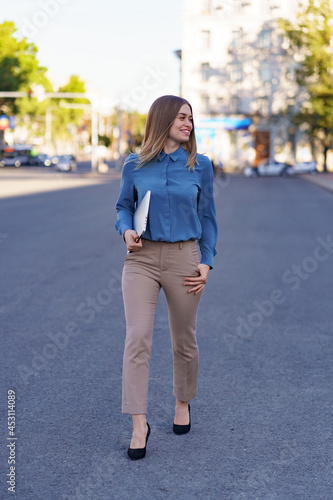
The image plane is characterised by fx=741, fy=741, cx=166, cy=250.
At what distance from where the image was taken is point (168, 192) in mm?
3668

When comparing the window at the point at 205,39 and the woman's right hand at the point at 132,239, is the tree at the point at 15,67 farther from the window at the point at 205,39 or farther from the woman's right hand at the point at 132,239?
the woman's right hand at the point at 132,239

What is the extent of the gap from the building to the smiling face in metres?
64.4

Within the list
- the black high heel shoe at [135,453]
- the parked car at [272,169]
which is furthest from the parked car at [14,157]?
the black high heel shoe at [135,453]

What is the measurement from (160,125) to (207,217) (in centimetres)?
55

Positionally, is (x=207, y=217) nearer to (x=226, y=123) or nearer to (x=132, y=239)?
(x=132, y=239)

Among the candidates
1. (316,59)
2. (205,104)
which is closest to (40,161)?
(205,104)

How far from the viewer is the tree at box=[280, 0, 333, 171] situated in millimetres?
60906

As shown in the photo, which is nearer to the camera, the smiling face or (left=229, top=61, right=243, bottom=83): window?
the smiling face

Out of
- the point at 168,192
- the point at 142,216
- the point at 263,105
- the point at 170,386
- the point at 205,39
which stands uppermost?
the point at 205,39

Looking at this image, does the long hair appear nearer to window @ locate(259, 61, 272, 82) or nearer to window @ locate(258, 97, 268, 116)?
window @ locate(258, 97, 268, 116)

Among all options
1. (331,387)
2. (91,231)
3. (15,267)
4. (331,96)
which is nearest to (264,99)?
(331,96)

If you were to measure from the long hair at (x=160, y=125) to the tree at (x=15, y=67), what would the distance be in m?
64.3

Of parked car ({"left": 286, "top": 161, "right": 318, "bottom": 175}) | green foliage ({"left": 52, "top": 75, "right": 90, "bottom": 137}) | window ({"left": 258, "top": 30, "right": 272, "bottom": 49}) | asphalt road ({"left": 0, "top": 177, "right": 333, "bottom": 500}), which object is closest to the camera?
asphalt road ({"left": 0, "top": 177, "right": 333, "bottom": 500})

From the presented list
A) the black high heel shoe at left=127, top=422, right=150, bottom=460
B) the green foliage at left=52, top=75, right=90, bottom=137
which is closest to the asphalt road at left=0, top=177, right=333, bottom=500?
the black high heel shoe at left=127, top=422, right=150, bottom=460
